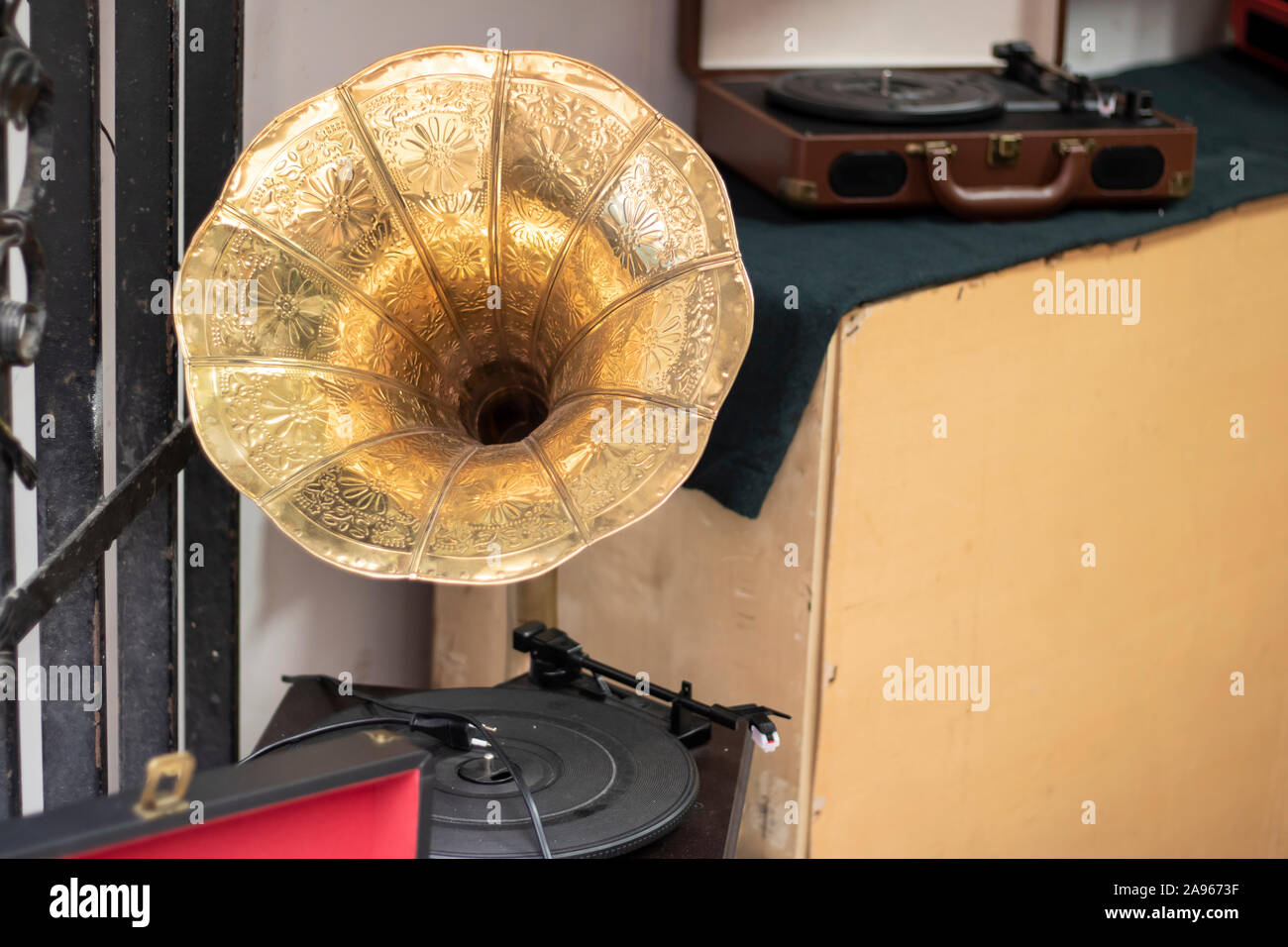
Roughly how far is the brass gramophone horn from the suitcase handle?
21.5 inches

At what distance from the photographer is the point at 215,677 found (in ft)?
5.25

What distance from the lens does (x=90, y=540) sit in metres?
1.25

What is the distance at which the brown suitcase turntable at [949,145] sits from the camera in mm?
1700

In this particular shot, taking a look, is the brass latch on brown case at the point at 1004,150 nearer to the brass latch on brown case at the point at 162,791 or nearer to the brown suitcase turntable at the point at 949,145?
the brown suitcase turntable at the point at 949,145

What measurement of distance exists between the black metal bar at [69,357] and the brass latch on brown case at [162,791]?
649 millimetres

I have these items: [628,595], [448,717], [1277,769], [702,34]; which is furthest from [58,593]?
[1277,769]

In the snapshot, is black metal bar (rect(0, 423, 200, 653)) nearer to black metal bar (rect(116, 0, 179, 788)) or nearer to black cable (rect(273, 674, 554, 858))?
black metal bar (rect(116, 0, 179, 788))

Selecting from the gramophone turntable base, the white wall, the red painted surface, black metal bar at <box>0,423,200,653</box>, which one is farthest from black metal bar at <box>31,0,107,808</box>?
the white wall

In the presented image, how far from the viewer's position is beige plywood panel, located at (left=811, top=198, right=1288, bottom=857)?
62.7 inches

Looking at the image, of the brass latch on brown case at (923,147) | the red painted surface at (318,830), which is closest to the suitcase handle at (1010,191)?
the brass latch on brown case at (923,147)

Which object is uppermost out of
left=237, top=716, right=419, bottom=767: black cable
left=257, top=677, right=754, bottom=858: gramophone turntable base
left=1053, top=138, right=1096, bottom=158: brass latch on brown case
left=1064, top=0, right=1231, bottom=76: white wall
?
left=1064, top=0, right=1231, bottom=76: white wall

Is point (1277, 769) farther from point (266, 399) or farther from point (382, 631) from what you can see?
Answer: point (266, 399)

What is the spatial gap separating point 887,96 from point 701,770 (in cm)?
96

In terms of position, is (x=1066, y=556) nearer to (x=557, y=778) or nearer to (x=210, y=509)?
(x=557, y=778)
